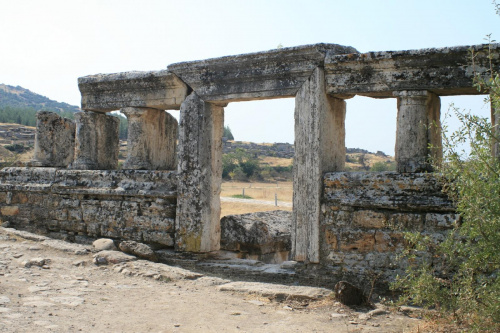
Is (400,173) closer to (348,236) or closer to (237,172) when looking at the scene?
(348,236)

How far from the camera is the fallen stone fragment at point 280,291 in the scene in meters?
4.86

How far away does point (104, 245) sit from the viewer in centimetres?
657

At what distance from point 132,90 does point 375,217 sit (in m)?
3.85

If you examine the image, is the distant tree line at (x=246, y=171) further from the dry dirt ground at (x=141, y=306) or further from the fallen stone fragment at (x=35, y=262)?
the dry dirt ground at (x=141, y=306)

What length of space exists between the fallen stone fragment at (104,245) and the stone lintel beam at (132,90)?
1.90m

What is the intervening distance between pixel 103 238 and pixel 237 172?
32.2 metres

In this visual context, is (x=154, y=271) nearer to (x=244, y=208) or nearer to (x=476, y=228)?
(x=476, y=228)

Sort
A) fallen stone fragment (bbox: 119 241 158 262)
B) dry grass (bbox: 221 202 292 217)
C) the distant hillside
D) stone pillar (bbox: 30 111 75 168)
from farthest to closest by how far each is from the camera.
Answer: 1. the distant hillside
2. dry grass (bbox: 221 202 292 217)
3. stone pillar (bbox: 30 111 75 168)
4. fallen stone fragment (bbox: 119 241 158 262)

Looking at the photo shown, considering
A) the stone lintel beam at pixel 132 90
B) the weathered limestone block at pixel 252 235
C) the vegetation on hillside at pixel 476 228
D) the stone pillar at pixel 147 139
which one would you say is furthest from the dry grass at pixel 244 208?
the vegetation on hillside at pixel 476 228

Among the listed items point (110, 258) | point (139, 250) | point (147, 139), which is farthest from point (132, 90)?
point (110, 258)

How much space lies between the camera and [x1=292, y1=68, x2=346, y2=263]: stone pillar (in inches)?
223

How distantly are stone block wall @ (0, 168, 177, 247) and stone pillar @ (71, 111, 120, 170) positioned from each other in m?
0.27

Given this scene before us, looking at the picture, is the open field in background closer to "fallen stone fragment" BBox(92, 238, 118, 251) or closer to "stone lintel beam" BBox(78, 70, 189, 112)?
"stone lintel beam" BBox(78, 70, 189, 112)

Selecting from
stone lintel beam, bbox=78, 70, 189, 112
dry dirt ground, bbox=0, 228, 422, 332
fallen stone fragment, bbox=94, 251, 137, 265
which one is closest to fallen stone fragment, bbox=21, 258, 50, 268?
dry dirt ground, bbox=0, 228, 422, 332
